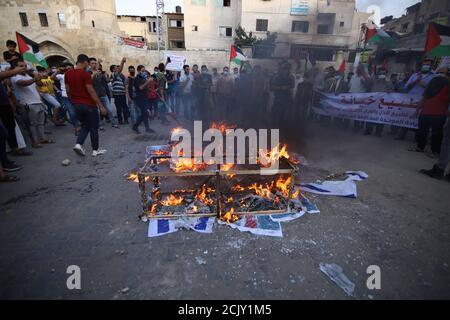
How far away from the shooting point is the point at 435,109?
6734 millimetres

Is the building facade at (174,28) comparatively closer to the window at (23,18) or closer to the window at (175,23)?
the window at (175,23)

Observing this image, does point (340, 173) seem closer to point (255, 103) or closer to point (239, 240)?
point (239, 240)

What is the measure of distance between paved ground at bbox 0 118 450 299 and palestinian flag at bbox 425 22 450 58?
5194mm

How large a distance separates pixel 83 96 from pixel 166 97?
5.69 metres

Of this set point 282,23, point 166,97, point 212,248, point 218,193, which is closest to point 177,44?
→ point 282,23

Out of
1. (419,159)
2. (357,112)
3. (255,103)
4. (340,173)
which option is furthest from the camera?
(255,103)

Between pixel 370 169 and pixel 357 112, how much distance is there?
4299mm

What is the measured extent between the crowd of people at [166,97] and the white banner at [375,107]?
14.4 inches

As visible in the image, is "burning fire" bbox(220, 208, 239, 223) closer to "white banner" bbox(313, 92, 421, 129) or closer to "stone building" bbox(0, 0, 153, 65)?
"white banner" bbox(313, 92, 421, 129)

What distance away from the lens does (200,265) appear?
282cm

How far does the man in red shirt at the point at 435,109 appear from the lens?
256 inches

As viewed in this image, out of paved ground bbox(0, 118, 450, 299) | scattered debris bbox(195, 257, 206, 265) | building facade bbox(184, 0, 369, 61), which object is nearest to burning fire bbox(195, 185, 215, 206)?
paved ground bbox(0, 118, 450, 299)
